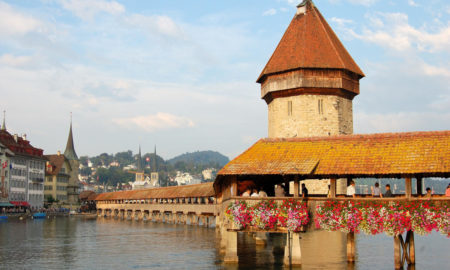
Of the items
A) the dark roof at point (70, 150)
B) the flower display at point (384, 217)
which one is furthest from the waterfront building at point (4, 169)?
the flower display at point (384, 217)

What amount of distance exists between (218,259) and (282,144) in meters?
7.07

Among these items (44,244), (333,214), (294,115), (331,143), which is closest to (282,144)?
(331,143)

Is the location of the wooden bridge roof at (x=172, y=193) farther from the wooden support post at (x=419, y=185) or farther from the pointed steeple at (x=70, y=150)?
the pointed steeple at (x=70, y=150)

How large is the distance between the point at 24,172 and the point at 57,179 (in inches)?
740

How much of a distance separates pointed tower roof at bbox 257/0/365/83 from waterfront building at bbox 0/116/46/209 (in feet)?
185

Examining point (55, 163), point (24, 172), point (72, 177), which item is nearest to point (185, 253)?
point (24, 172)

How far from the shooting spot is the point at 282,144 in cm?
2381

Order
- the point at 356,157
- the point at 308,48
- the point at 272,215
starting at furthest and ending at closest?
1. the point at 308,48
2. the point at 356,157
3. the point at 272,215

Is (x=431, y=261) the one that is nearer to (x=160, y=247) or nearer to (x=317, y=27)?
(x=160, y=247)

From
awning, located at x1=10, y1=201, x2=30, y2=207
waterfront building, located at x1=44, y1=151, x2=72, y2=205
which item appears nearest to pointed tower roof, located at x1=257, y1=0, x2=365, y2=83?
awning, located at x1=10, y1=201, x2=30, y2=207

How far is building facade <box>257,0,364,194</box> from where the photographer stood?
4009 cm

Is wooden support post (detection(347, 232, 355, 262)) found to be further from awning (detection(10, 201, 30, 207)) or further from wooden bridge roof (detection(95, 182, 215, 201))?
awning (detection(10, 201, 30, 207))

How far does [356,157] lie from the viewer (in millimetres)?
21547

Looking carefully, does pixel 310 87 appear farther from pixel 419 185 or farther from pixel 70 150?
A: pixel 70 150
